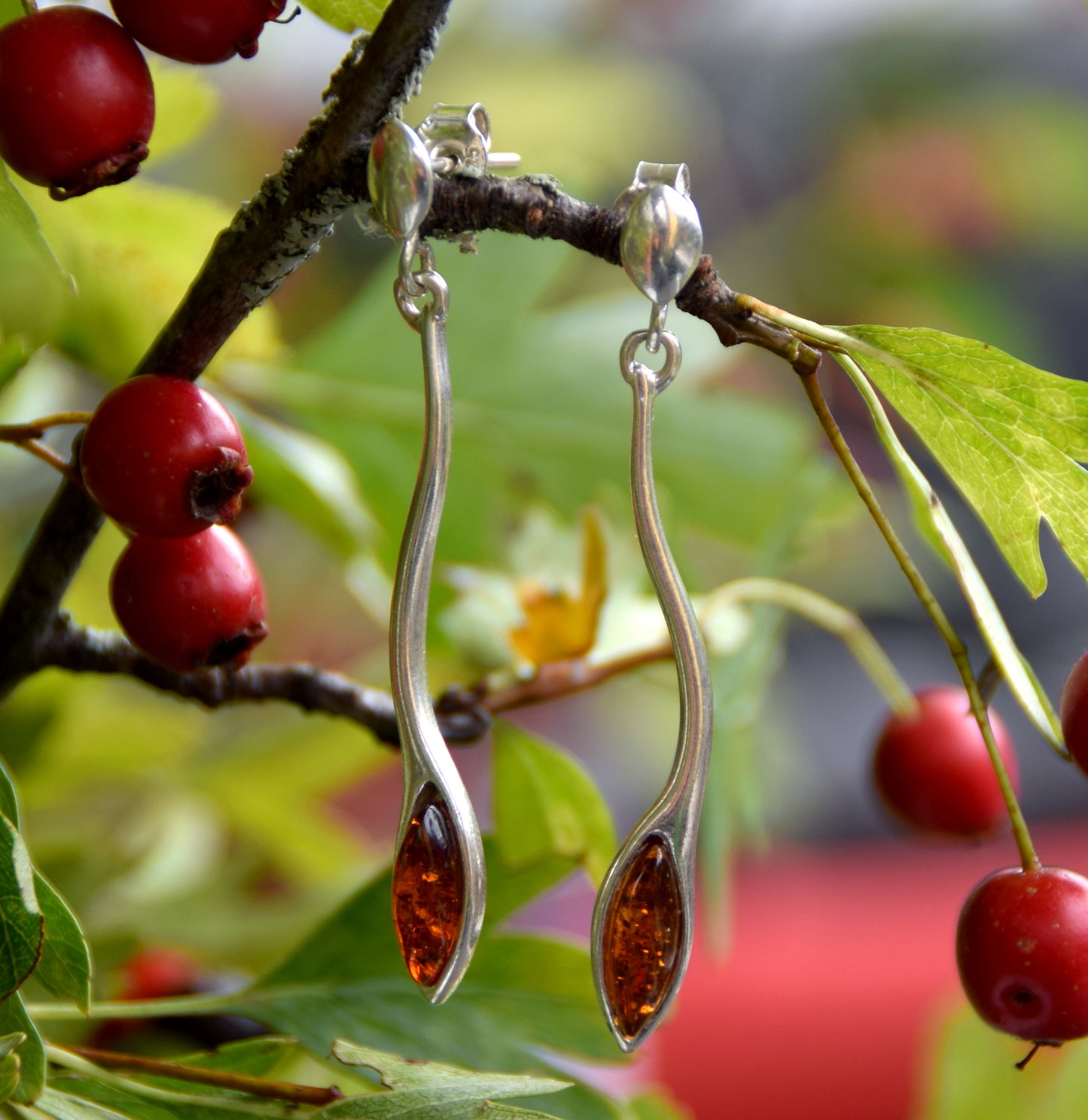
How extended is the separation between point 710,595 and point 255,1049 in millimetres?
227

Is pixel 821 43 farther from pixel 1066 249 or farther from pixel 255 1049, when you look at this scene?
pixel 255 1049

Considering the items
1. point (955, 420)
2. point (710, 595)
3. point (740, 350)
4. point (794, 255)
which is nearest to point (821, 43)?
point (794, 255)

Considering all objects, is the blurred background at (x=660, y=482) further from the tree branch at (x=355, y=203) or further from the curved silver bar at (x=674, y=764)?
the curved silver bar at (x=674, y=764)

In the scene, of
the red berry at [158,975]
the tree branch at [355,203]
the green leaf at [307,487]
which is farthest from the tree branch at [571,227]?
the red berry at [158,975]

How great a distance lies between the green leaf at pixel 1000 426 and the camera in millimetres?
245

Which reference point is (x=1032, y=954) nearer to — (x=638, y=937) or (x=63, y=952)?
(x=638, y=937)

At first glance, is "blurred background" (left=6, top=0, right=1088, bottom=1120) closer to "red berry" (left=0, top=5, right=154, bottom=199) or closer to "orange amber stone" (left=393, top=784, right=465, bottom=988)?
"red berry" (left=0, top=5, right=154, bottom=199)

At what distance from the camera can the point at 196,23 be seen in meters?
0.23

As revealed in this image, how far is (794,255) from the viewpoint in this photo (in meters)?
1.14

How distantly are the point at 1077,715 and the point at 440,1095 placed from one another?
17 centimetres

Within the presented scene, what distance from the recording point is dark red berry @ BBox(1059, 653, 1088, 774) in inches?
10.7

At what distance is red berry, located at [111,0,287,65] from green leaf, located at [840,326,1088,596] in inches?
5.5

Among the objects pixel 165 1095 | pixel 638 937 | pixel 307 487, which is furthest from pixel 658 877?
pixel 307 487

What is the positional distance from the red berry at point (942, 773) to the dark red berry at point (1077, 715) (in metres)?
0.12
